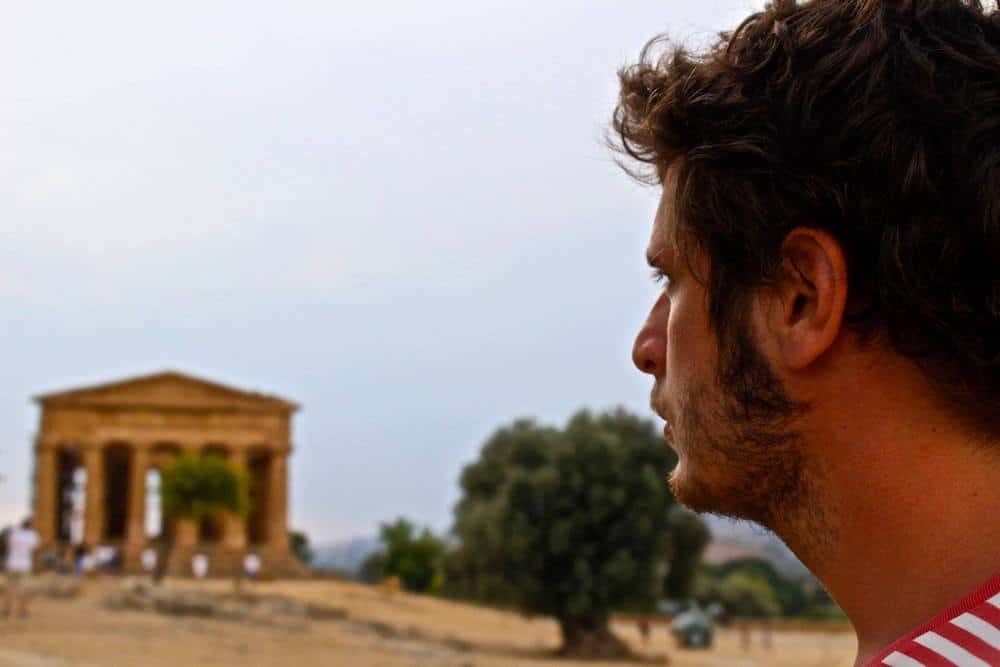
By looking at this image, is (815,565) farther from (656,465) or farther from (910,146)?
(656,465)

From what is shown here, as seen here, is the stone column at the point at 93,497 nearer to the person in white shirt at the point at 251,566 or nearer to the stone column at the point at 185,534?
the stone column at the point at 185,534

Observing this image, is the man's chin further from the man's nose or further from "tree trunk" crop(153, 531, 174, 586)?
"tree trunk" crop(153, 531, 174, 586)

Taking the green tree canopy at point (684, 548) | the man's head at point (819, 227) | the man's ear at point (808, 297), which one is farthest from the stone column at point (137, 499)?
the man's ear at point (808, 297)

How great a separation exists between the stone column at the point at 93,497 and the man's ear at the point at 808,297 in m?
66.2

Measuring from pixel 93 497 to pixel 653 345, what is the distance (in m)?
67.5

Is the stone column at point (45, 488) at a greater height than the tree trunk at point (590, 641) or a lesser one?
greater

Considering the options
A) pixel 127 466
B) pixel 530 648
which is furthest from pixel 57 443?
pixel 530 648

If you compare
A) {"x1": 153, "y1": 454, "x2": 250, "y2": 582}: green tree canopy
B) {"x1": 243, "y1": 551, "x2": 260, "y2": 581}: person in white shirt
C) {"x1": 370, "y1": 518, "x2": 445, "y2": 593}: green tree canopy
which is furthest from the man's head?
{"x1": 370, "y1": 518, "x2": 445, "y2": 593}: green tree canopy

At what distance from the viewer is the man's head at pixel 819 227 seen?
134cm

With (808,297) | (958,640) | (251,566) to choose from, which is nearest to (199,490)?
(251,566)

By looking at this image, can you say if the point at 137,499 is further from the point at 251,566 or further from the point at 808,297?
the point at 808,297

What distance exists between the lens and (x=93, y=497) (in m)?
65.3

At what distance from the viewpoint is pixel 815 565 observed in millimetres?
1449

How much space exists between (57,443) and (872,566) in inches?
2660
